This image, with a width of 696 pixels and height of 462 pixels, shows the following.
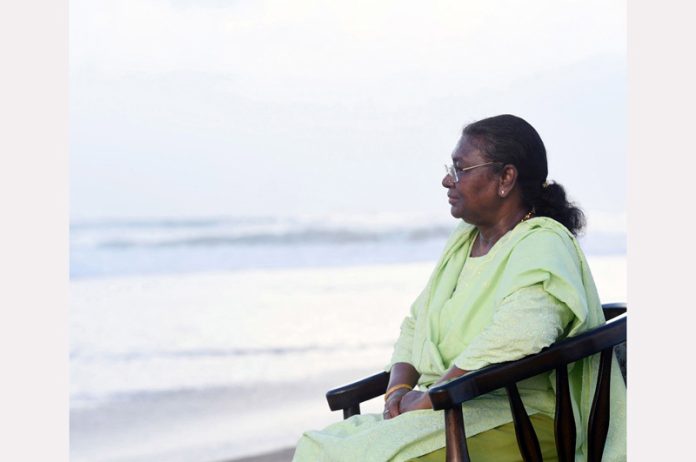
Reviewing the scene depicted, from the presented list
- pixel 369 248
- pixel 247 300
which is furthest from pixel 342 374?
pixel 369 248

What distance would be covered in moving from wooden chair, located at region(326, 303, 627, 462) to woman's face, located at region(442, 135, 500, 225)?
0.44 metres

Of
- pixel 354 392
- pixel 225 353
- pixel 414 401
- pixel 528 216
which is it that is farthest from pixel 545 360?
pixel 225 353

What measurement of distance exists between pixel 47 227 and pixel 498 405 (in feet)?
3.69

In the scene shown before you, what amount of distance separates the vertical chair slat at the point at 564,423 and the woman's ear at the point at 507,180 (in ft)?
1.57

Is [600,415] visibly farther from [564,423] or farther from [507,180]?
[507,180]

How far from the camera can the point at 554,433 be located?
7.84 ft

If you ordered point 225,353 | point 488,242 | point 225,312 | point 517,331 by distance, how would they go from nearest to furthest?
point 517,331 < point 488,242 < point 225,353 < point 225,312

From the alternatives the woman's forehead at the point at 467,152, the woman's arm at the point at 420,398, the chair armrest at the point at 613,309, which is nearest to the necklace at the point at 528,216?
the woman's forehead at the point at 467,152

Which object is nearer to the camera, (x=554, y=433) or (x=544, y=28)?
(x=554, y=433)

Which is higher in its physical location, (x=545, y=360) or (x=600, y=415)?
(x=545, y=360)

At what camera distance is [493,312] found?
251 centimetres

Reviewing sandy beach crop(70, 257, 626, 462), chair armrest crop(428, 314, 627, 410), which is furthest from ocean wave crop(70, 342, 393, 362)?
chair armrest crop(428, 314, 627, 410)

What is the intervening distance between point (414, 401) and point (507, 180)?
56 cm

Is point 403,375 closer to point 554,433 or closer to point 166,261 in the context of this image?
point 554,433
